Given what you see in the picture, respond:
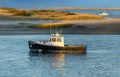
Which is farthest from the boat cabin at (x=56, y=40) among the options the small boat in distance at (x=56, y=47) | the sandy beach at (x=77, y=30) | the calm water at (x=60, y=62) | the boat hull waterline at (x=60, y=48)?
the sandy beach at (x=77, y=30)

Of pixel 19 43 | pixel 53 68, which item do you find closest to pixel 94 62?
pixel 53 68

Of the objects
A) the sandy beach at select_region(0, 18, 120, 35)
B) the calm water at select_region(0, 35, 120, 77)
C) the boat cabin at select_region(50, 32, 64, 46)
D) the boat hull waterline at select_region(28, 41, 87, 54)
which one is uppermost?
the sandy beach at select_region(0, 18, 120, 35)

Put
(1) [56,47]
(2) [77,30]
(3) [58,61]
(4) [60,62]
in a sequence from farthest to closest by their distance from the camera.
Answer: (2) [77,30] < (1) [56,47] < (3) [58,61] < (4) [60,62]

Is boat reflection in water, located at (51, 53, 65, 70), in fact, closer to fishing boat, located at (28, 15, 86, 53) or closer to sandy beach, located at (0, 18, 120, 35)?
fishing boat, located at (28, 15, 86, 53)

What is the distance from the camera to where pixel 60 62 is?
4884 centimetres

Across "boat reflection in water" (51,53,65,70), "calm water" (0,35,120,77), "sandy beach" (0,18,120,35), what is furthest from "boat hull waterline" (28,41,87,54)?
"sandy beach" (0,18,120,35)

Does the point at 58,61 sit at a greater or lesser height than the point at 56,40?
lesser

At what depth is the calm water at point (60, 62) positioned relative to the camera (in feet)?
135

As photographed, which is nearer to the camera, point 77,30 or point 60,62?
point 60,62

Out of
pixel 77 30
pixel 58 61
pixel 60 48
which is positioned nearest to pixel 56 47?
pixel 60 48

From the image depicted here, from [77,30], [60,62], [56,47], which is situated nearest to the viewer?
[60,62]

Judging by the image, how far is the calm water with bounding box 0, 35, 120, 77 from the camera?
41156mm

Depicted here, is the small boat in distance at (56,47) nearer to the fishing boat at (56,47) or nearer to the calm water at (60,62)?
the fishing boat at (56,47)

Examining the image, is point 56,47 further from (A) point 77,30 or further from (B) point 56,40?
(A) point 77,30
